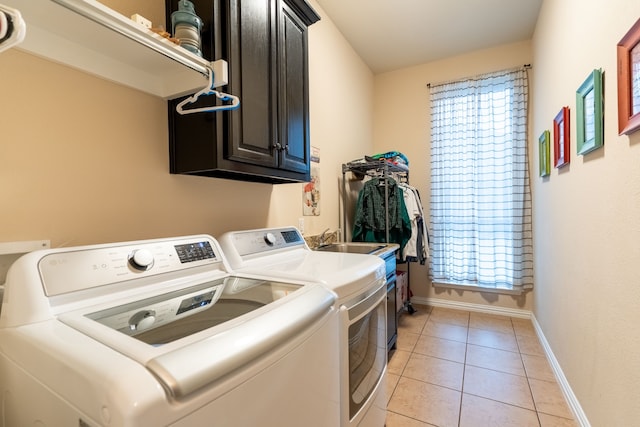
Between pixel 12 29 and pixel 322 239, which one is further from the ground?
pixel 12 29

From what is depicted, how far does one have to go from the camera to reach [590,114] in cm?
145

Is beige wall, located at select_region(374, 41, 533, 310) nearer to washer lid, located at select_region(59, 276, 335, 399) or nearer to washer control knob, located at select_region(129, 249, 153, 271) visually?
washer lid, located at select_region(59, 276, 335, 399)

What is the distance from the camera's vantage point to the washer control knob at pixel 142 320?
2.25ft

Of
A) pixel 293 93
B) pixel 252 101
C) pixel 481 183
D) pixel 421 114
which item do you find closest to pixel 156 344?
pixel 252 101

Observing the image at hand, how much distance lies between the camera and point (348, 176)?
3105 millimetres

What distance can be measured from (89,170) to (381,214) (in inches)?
89.8

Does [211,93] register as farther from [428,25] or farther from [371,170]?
[428,25]

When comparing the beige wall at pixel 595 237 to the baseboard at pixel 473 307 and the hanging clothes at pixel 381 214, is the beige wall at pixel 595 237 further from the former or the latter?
the hanging clothes at pixel 381 214

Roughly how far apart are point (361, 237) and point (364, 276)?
5.95 feet

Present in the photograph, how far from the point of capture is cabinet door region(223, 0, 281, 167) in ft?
4.05

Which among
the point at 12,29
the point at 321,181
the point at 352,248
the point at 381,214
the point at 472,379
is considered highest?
the point at 12,29

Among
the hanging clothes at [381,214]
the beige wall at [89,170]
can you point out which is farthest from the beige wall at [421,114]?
the beige wall at [89,170]

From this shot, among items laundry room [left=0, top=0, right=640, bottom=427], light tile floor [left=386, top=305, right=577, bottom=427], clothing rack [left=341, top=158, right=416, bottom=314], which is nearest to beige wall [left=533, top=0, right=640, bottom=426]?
laundry room [left=0, top=0, right=640, bottom=427]

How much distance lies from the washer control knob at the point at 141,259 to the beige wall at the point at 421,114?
125 inches
